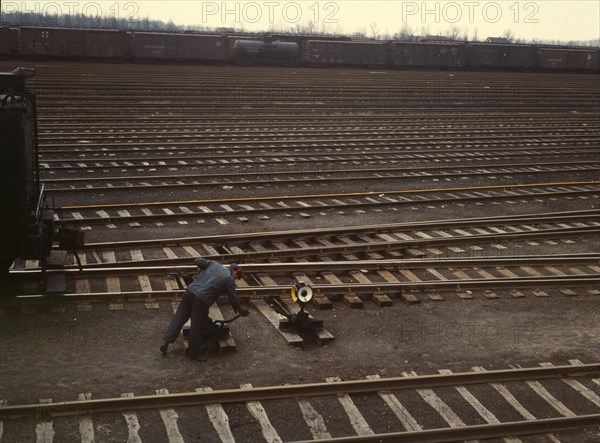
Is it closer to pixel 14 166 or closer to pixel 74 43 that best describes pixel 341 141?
pixel 14 166

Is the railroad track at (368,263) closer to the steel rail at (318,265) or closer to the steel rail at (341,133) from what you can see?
the steel rail at (318,265)

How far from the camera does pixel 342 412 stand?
802cm

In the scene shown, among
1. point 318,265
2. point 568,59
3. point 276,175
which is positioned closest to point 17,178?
point 318,265

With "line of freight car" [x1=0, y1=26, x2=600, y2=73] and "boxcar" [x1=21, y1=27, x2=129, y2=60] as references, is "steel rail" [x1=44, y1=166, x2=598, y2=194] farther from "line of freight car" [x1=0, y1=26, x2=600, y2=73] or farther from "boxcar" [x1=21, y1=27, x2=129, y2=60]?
"boxcar" [x1=21, y1=27, x2=129, y2=60]

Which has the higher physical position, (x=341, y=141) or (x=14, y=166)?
(x=14, y=166)

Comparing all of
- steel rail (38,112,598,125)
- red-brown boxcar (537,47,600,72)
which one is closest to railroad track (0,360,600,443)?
steel rail (38,112,598,125)

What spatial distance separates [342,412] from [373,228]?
7220mm

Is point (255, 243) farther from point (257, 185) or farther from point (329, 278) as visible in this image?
point (257, 185)

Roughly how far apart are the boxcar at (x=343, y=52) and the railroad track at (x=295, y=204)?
39902 mm

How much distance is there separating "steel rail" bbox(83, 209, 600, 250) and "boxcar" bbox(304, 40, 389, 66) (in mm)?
43163

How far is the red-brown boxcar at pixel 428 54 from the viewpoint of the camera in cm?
6059

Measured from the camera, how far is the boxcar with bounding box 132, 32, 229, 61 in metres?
52.7

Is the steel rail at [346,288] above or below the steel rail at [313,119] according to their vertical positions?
below

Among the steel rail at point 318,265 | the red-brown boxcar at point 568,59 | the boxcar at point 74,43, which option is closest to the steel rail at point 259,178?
the steel rail at point 318,265
